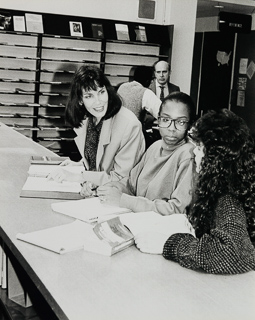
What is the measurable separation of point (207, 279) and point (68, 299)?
1.44ft

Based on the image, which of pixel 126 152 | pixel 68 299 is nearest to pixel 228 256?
pixel 68 299

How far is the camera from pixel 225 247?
1561 millimetres

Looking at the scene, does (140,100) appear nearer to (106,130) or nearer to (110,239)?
(106,130)

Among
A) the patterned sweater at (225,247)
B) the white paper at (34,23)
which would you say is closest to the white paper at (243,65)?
the white paper at (34,23)

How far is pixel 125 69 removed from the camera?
325 inches

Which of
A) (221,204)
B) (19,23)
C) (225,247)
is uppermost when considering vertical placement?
(19,23)

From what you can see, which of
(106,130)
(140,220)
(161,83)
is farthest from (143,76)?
(140,220)

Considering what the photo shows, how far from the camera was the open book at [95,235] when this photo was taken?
5.72 ft

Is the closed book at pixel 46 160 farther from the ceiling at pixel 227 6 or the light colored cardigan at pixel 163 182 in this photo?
the ceiling at pixel 227 6

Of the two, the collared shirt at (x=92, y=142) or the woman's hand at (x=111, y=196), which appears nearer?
the woman's hand at (x=111, y=196)

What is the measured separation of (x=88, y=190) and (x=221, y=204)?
955 mm

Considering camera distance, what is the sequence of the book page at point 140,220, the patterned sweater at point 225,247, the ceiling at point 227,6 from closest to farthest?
the patterned sweater at point 225,247 < the book page at point 140,220 < the ceiling at point 227,6

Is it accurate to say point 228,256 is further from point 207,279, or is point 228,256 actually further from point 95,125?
point 95,125

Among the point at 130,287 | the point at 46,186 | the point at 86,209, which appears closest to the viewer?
the point at 130,287
